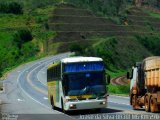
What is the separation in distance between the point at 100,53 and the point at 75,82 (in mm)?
84052

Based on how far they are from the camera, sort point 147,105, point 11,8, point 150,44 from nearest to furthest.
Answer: point 147,105 → point 150,44 → point 11,8

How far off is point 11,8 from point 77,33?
1137 inches

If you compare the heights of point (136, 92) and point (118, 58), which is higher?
point (136, 92)

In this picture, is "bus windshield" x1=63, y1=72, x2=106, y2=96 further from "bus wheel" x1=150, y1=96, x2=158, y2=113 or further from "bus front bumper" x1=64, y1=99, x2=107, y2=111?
"bus wheel" x1=150, y1=96, x2=158, y2=113

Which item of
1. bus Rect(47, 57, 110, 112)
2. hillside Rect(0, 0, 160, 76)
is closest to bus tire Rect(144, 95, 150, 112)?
bus Rect(47, 57, 110, 112)

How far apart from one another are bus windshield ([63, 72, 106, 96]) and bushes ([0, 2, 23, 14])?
420 ft

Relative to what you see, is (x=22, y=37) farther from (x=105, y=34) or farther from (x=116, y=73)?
(x=116, y=73)

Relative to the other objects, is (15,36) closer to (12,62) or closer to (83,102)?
(12,62)

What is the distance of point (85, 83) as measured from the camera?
99.9 ft

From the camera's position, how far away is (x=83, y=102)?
30062 mm

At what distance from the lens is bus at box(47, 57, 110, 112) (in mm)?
30188

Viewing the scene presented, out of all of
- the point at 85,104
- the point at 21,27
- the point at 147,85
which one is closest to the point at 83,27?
the point at 21,27

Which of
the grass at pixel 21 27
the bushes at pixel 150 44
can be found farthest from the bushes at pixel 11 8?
the bushes at pixel 150 44

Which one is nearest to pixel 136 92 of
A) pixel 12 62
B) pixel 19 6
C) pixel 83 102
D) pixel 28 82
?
pixel 83 102
